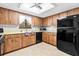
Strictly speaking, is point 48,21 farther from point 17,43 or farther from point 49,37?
point 17,43

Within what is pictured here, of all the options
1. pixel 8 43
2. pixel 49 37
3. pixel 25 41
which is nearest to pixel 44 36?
pixel 49 37

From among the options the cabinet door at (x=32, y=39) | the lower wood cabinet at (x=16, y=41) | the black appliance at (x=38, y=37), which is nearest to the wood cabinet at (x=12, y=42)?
the lower wood cabinet at (x=16, y=41)

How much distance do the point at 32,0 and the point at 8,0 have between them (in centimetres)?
26

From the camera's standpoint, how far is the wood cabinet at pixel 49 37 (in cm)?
417

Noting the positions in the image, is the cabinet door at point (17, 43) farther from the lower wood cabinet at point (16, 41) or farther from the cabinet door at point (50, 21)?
the cabinet door at point (50, 21)

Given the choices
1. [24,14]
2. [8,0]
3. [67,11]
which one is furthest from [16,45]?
[8,0]

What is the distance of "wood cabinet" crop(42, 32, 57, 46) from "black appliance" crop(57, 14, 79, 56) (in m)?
0.79

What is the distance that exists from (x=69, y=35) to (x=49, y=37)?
1828 mm

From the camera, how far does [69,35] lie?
9.37ft

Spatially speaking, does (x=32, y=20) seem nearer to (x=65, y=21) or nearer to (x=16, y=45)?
(x=16, y=45)

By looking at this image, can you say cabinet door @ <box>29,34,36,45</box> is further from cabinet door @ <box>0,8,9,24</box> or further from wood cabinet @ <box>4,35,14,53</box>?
cabinet door @ <box>0,8,9,24</box>

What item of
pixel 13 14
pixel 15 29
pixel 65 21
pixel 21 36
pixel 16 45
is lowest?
pixel 16 45

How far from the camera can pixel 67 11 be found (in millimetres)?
3521

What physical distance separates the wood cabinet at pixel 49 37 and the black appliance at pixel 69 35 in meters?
0.79
